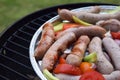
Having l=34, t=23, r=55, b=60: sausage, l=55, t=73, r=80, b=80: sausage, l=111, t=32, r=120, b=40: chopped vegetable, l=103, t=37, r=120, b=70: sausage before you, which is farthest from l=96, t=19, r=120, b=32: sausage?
l=55, t=73, r=80, b=80: sausage

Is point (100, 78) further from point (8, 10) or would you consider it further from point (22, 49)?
point (8, 10)

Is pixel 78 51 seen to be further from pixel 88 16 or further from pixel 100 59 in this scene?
pixel 88 16

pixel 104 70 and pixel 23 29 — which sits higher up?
pixel 23 29

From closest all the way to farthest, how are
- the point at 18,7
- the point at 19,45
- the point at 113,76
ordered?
the point at 113,76 < the point at 19,45 < the point at 18,7

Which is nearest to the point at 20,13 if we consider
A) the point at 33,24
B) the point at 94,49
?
the point at 33,24

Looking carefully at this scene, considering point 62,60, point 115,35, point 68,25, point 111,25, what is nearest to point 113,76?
point 62,60

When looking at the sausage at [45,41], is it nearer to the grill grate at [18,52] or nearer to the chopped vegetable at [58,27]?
the chopped vegetable at [58,27]
